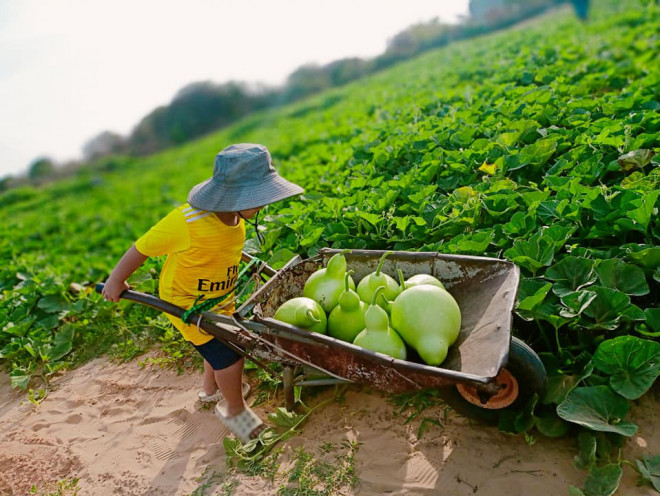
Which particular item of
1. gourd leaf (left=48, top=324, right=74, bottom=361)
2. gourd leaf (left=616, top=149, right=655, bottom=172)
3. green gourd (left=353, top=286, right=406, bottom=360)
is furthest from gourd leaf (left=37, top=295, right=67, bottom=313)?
gourd leaf (left=616, top=149, right=655, bottom=172)

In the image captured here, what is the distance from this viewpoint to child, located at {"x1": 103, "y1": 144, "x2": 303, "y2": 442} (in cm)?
276

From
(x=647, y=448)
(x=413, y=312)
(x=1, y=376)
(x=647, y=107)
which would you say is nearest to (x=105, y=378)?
(x=1, y=376)

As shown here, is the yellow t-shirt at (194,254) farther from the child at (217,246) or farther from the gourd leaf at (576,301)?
the gourd leaf at (576,301)

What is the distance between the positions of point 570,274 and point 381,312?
1178 millimetres

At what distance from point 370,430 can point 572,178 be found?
222 centimetres

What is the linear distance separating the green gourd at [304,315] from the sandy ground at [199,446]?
0.77 metres

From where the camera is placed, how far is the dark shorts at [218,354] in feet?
10.3

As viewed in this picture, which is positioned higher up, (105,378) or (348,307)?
(348,307)

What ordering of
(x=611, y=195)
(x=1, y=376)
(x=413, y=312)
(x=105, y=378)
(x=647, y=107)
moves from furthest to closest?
(x=647, y=107), (x=1, y=376), (x=105, y=378), (x=611, y=195), (x=413, y=312)

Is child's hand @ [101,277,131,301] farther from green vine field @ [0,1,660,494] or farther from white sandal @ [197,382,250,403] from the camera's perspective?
green vine field @ [0,1,660,494]

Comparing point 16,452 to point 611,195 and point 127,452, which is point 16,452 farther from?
point 611,195

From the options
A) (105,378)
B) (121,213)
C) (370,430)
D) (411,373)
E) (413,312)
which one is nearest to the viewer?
(411,373)

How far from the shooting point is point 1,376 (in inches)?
183

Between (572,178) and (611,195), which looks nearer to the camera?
(611,195)
